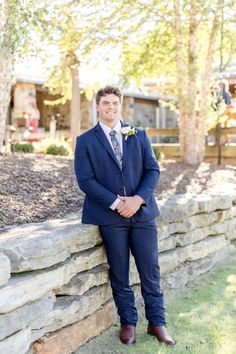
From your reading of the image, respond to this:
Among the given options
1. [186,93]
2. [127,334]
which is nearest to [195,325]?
[127,334]

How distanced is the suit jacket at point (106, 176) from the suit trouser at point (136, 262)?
0.07m

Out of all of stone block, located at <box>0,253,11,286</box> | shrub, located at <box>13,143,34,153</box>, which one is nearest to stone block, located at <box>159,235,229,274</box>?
stone block, located at <box>0,253,11,286</box>

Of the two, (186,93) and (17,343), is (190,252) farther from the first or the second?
(186,93)

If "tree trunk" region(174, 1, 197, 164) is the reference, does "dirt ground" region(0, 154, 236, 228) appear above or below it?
below

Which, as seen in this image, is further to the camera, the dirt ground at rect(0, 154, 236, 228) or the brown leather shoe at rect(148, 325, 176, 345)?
the dirt ground at rect(0, 154, 236, 228)

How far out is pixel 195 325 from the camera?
385 centimetres

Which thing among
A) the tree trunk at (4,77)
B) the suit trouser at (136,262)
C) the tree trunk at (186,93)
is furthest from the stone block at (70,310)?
the tree trunk at (186,93)

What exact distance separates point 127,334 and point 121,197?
0.98 metres

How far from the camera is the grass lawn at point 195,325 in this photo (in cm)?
344

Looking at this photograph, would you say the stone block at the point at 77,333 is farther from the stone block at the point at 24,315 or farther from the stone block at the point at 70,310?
the stone block at the point at 24,315

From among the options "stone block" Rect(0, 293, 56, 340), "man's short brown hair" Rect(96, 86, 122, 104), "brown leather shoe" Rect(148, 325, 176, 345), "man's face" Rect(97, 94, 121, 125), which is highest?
"man's short brown hair" Rect(96, 86, 122, 104)

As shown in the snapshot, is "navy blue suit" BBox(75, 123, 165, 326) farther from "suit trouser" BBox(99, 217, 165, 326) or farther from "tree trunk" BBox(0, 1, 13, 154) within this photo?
"tree trunk" BBox(0, 1, 13, 154)

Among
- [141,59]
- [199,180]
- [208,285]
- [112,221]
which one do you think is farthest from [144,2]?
[112,221]

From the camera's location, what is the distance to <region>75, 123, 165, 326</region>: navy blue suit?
343 cm
